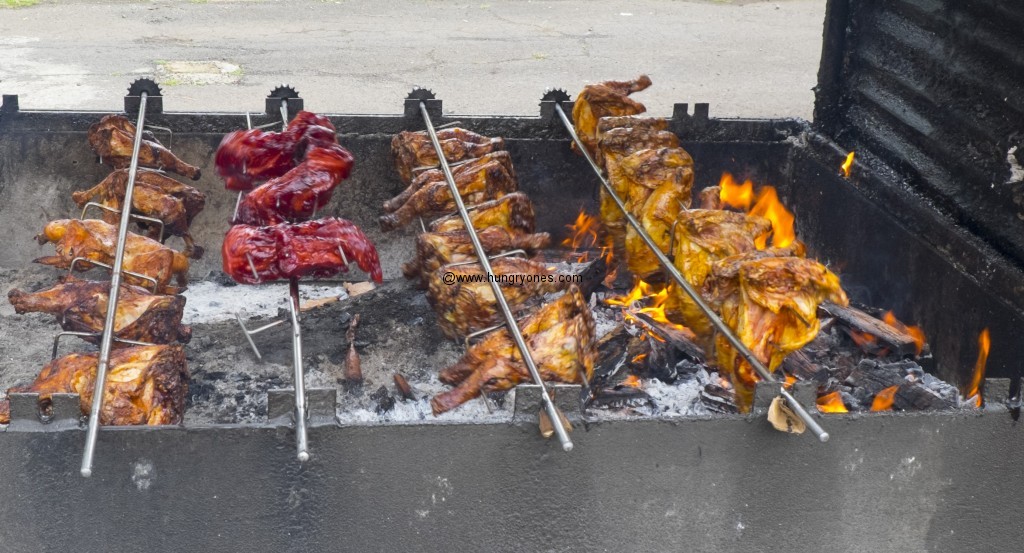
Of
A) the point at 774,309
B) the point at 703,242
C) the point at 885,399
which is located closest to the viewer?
the point at 774,309

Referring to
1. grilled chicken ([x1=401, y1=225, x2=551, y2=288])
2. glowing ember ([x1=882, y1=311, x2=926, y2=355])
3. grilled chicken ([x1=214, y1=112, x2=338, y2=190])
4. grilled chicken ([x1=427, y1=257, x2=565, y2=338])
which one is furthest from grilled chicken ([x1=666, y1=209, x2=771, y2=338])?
grilled chicken ([x1=214, y1=112, x2=338, y2=190])

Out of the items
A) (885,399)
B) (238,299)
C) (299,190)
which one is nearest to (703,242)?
(885,399)

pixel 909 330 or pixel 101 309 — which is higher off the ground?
pixel 101 309

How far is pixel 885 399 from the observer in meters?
4.14

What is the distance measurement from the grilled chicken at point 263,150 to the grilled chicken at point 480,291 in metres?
1.16

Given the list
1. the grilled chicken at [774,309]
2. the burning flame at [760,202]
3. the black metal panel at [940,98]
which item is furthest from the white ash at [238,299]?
the black metal panel at [940,98]

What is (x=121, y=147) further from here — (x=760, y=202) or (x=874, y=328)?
(x=874, y=328)

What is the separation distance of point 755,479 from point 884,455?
1.31 ft

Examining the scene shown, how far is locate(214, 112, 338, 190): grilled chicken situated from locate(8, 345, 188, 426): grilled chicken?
1.60 meters

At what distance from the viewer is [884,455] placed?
3127 mm

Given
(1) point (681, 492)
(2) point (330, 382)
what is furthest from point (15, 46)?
(1) point (681, 492)

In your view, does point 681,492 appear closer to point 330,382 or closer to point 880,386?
point 880,386

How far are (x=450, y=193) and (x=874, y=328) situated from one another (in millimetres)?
2081

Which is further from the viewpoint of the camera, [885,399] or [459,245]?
[459,245]
